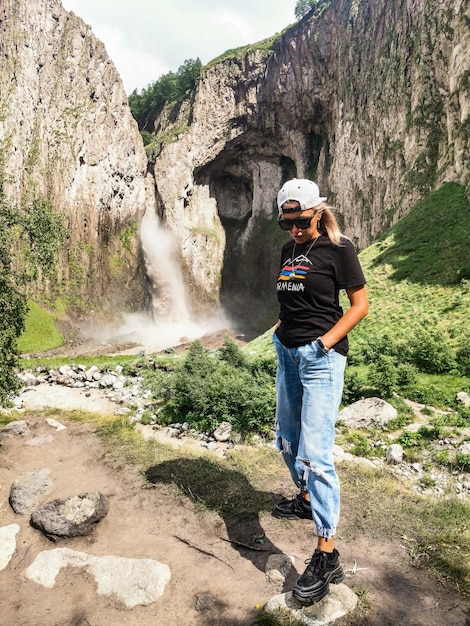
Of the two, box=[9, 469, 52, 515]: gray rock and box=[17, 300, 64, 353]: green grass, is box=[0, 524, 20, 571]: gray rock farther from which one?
box=[17, 300, 64, 353]: green grass

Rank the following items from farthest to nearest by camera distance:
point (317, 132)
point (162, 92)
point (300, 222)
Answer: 1. point (162, 92)
2. point (317, 132)
3. point (300, 222)

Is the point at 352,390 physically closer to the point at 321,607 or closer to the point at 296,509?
the point at 296,509

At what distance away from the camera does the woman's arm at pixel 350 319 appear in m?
3.30

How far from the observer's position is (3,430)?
8.87 m

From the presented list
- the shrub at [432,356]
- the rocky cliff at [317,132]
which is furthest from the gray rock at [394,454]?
the rocky cliff at [317,132]

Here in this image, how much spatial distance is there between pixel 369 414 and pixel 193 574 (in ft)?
18.6

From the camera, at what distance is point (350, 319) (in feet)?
11.0

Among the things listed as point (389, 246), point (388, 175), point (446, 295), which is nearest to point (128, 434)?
point (446, 295)

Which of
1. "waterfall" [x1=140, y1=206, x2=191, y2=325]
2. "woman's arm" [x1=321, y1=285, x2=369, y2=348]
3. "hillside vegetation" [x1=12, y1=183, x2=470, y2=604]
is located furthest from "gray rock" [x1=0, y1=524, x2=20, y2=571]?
"waterfall" [x1=140, y1=206, x2=191, y2=325]

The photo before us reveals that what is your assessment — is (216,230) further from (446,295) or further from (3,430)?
(3,430)

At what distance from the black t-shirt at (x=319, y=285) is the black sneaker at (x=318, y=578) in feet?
5.79

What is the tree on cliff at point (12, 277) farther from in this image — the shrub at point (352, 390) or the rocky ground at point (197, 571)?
the shrub at point (352, 390)

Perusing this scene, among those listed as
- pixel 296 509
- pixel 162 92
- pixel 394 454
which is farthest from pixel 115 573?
pixel 162 92

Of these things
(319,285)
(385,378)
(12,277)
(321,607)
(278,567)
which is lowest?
(385,378)
